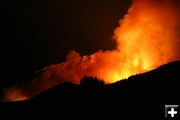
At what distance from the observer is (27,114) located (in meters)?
65.6

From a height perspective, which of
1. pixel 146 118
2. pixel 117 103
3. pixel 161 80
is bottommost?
pixel 146 118

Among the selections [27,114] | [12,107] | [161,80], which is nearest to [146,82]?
[161,80]

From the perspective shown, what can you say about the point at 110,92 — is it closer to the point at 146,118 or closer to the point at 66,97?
the point at 66,97

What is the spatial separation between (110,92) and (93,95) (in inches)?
112

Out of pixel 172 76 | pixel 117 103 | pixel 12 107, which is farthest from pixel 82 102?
pixel 12 107

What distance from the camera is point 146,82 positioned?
63.3 m

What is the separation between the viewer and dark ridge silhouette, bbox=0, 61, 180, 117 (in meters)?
53.0

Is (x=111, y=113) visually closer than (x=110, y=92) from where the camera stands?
Yes

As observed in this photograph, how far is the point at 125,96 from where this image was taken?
58531 millimetres

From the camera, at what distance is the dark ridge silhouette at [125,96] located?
2085 inches

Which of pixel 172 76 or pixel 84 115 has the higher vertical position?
pixel 172 76

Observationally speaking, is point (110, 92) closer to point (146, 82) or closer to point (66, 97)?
point (146, 82)

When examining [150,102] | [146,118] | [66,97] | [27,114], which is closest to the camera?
[146,118]

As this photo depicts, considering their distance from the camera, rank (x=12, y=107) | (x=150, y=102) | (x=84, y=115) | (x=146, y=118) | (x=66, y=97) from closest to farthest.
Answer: (x=146, y=118) < (x=150, y=102) < (x=84, y=115) < (x=66, y=97) < (x=12, y=107)
